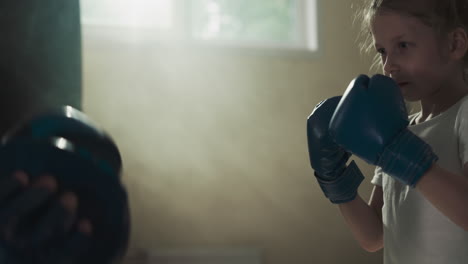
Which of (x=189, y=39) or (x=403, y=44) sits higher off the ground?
(x=403, y=44)

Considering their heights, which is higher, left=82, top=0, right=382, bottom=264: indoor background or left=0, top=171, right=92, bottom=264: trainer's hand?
left=0, top=171, right=92, bottom=264: trainer's hand

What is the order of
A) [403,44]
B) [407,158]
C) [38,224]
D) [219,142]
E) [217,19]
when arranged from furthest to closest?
[217,19] → [219,142] → [403,44] → [407,158] → [38,224]

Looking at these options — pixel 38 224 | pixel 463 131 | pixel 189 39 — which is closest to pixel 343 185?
pixel 463 131

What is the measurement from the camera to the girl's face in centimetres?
97

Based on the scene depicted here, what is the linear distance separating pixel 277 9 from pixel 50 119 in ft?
6.44

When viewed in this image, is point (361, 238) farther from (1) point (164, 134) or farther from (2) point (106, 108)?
(2) point (106, 108)

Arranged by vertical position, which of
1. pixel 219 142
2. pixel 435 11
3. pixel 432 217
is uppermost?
pixel 435 11

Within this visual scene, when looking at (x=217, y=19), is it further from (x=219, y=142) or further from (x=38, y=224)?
(x=38, y=224)

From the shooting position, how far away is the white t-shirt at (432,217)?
912 mm

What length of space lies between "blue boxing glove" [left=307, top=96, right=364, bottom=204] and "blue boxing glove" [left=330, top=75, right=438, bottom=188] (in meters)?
0.15

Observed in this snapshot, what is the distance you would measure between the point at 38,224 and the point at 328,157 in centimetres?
64

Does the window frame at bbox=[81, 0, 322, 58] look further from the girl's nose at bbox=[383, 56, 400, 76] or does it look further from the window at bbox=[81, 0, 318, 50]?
the girl's nose at bbox=[383, 56, 400, 76]

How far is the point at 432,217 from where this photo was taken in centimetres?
95

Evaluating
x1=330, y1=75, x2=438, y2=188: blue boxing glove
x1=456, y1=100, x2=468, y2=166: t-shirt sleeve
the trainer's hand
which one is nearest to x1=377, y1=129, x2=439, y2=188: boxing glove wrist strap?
x1=330, y1=75, x2=438, y2=188: blue boxing glove
